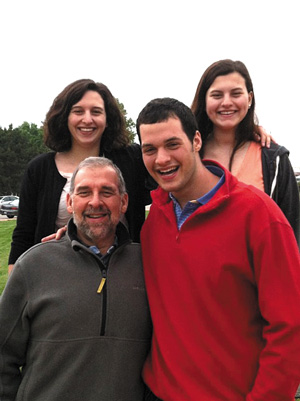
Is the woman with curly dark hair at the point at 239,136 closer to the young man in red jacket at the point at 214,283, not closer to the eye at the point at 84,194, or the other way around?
the young man in red jacket at the point at 214,283

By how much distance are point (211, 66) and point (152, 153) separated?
1.27 metres

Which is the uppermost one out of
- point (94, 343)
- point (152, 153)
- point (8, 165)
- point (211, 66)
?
point (211, 66)

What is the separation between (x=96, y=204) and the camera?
8.63 feet

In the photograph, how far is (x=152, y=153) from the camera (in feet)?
7.91

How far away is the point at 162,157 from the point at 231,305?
2.92 ft

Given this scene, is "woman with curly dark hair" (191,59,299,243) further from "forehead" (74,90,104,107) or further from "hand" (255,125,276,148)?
"forehead" (74,90,104,107)

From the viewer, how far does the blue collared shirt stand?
7.46ft

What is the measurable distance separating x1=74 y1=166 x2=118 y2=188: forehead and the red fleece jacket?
0.66m

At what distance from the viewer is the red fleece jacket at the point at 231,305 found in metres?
2.00

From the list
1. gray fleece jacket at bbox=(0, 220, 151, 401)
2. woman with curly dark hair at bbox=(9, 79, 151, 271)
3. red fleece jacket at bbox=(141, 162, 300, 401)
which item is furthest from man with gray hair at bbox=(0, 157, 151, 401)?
woman with curly dark hair at bbox=(9, 79, 151, 271)

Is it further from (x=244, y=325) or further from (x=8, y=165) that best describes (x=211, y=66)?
(x=8, y=165)

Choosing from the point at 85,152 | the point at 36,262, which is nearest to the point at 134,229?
the point at 85,152

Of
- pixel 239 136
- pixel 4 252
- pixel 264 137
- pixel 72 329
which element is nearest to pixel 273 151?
pixel 264 137

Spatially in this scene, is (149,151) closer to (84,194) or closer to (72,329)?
(84,194)
